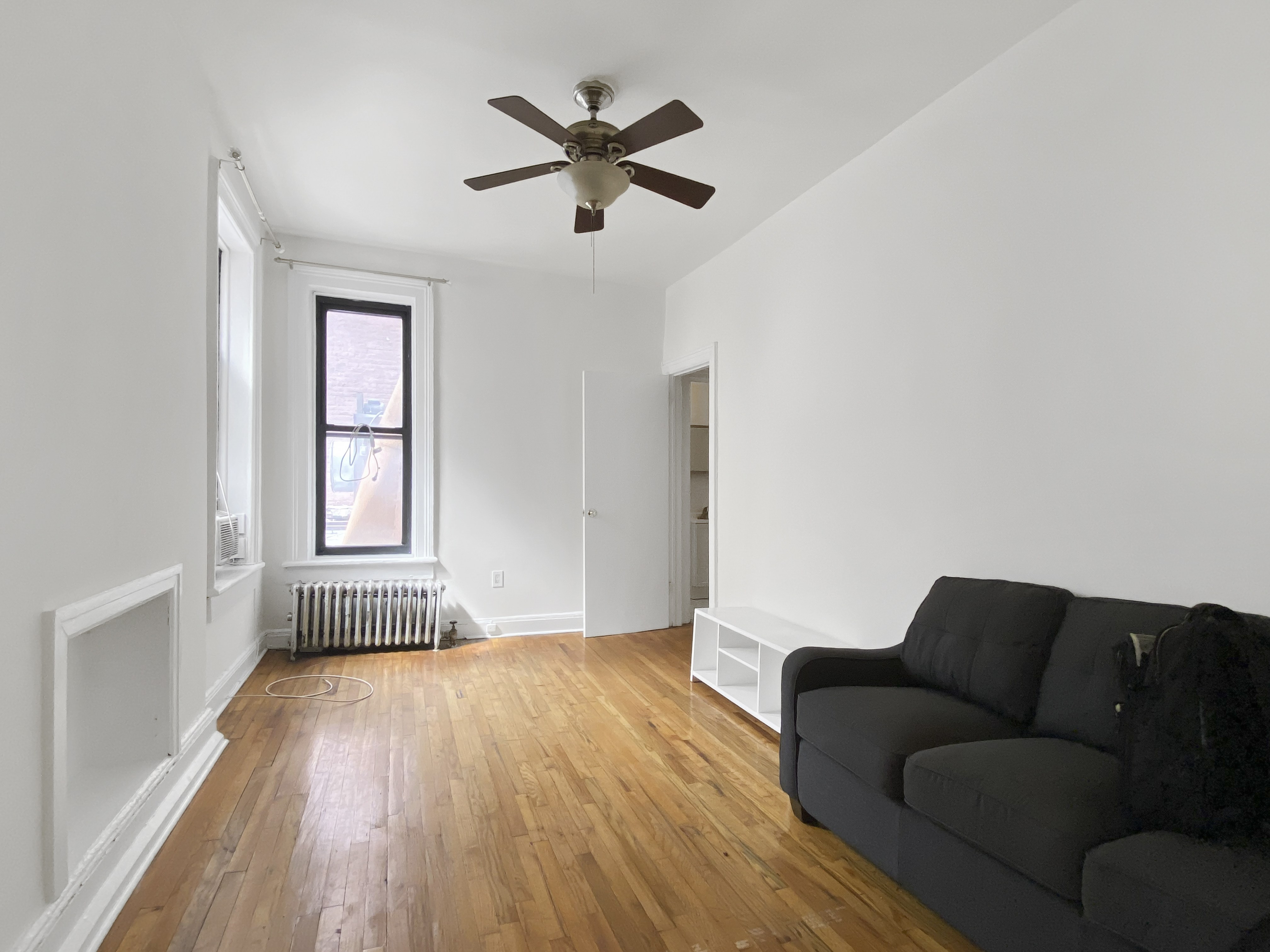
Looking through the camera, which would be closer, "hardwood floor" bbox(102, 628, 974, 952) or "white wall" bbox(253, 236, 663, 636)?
"hardwood floor" bbox(102, 628, 974, 952)

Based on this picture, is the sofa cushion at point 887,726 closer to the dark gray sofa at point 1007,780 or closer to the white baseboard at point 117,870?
the dark gray sofa at point 1007,780

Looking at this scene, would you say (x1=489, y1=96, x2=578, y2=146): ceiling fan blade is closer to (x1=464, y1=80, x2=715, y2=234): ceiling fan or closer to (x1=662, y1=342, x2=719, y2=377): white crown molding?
(x1=464, y1=80, x2=715, y2=234): ceiling fan

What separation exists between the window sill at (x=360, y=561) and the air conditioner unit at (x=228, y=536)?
65cm

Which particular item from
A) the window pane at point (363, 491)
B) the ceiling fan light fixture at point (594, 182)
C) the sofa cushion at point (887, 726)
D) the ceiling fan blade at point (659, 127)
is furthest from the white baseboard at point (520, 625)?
the ceiling fan blade at point (659, 127)

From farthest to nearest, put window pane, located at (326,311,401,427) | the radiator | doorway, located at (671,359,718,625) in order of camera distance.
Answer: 1. window pane, located at (326,311,401,427)
2. doorway, located at (671,359,718,625)
3. the radiator

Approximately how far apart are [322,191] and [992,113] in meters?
3.48

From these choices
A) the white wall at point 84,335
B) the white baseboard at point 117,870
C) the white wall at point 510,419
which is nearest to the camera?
the white wall at point 84,335

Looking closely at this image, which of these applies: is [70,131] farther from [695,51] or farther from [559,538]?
[559,538]

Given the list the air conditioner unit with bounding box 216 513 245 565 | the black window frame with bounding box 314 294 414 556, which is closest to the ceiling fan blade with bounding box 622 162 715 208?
the air conditioner unit with bounding box 216 513 245 565

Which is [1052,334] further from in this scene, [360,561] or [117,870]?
[360,561]

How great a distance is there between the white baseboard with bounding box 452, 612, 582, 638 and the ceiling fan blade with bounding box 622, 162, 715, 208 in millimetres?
3454

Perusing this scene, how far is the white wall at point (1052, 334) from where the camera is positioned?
73.6 inches

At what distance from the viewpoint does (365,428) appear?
5000mm

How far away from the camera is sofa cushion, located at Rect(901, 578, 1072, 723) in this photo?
2.13m
